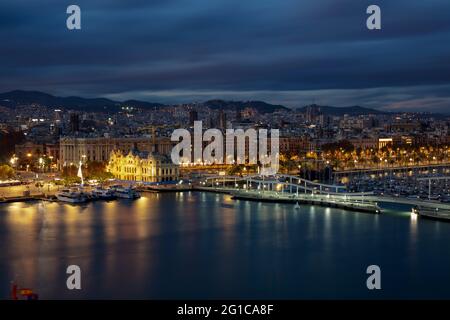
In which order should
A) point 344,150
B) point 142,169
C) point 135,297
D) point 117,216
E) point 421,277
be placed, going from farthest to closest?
point 344,150 < point 142,169 < point 117,216 < point 421,277 < point 135,297

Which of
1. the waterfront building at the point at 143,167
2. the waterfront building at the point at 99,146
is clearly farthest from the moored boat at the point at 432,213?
the waterfront building at the point at 99,146

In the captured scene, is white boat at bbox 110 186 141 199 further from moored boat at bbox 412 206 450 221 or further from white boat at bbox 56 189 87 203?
moored boat at bbox 412 206 450 221

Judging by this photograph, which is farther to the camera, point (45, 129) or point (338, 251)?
point (45, 129)

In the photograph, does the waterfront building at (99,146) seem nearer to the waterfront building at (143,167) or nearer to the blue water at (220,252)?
the waterfront building at (143,167)

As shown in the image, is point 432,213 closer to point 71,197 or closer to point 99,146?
point 71,197
